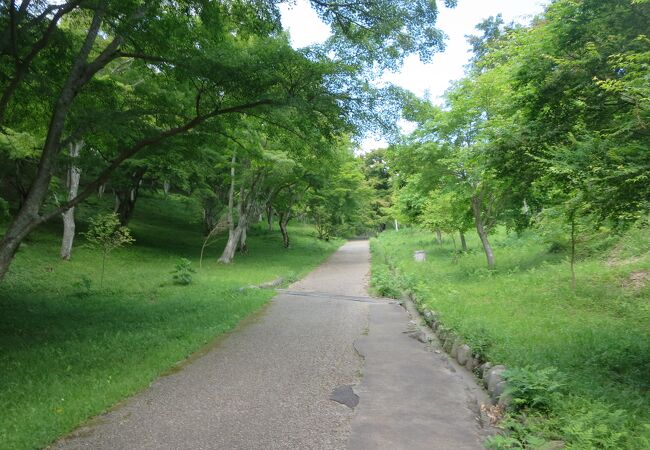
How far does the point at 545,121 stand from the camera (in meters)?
5.21

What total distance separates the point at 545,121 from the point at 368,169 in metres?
51.7

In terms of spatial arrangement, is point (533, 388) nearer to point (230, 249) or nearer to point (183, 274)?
point (183, 274)

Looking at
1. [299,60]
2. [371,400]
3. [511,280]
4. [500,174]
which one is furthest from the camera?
[511,280]

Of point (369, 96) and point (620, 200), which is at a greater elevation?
point (369, 96)

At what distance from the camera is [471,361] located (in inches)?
235

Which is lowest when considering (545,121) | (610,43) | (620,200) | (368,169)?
(620,200)

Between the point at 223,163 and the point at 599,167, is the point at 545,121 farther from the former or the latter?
the point at 223,163

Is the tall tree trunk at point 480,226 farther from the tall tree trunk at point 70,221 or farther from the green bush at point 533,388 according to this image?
the tall tree trunk at point 70,221

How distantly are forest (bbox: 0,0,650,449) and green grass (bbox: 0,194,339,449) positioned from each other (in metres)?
0.05

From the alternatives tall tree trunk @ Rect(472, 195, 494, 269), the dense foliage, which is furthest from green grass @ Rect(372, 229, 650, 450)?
the dense foliage

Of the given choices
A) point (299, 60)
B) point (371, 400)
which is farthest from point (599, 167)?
point (299, 60)

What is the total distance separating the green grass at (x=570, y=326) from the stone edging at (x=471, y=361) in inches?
5.8

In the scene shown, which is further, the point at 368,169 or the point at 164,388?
the point at 368,169

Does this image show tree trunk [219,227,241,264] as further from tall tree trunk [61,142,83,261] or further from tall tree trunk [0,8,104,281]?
tall tree trunk [0,8,104,281]
